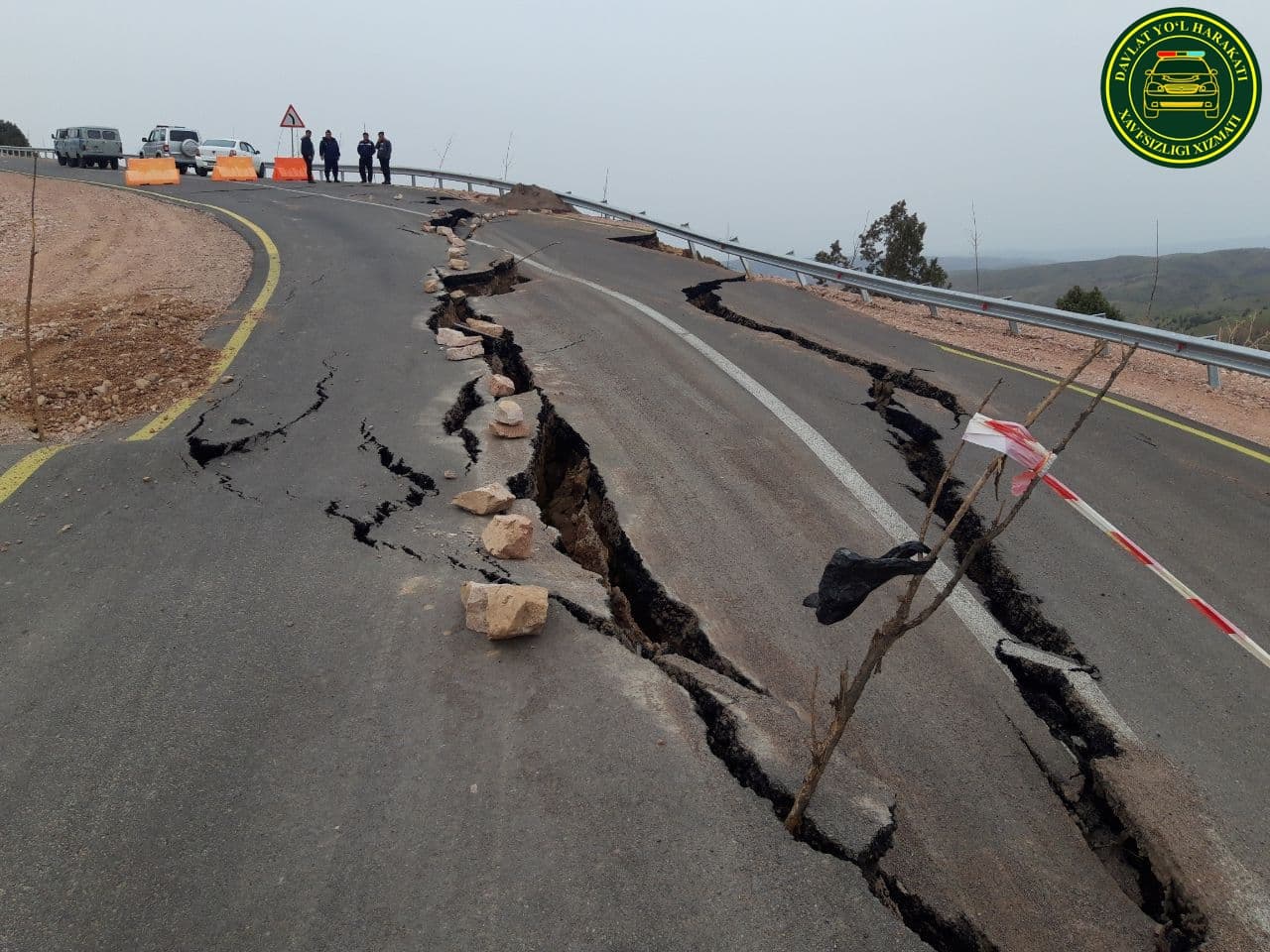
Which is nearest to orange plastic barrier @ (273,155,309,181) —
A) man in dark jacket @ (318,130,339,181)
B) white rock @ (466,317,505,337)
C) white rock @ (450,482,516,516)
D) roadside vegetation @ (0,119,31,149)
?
man in dark jacket @ (318,130,339,181)

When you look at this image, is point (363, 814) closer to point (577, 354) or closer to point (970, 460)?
point (970, 460)

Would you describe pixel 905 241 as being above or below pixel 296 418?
above

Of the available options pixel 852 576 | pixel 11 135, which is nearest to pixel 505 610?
pixel 852 576

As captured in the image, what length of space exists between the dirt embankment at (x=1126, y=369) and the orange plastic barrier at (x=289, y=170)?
864 inches

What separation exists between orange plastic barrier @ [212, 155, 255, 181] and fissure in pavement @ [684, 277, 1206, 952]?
2515 cm

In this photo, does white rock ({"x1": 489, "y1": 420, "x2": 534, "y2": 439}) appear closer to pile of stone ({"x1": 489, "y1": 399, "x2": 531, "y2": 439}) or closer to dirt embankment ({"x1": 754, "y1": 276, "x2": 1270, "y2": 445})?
pile of stone ({"x1": 489, "y1": 399, "x2": 531, "y2": 439})

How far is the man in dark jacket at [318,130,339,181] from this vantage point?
24.9 metres

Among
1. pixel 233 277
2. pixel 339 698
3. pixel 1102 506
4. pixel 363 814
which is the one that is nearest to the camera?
pixel 363 814

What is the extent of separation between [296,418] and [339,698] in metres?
3.35

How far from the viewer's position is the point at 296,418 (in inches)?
226

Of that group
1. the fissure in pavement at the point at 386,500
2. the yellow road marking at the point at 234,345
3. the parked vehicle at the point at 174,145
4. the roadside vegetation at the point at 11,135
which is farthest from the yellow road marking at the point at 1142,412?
the roadside vegetation at the point at 11,135

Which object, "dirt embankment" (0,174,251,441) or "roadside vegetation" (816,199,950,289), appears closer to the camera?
"dirt embankment" (0,174,251,441)

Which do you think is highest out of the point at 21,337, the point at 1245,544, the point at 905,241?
the point at 905,241

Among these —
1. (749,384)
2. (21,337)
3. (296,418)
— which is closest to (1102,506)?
(749,384)
